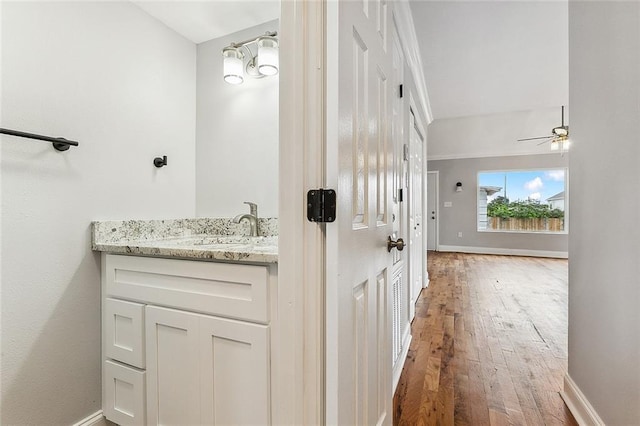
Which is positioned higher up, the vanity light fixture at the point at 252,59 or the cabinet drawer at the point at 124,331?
the vanity light fixture at the point at 252,59

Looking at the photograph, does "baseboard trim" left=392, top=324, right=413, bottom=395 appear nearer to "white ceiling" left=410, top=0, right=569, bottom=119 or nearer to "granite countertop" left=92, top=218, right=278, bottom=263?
"granite countertop" left=92, top=218, right=278, bottom=263

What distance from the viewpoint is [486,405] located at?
1589 millimetres

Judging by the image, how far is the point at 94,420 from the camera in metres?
1.42

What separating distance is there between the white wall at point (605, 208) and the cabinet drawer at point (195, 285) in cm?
131

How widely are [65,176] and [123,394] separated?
101cm

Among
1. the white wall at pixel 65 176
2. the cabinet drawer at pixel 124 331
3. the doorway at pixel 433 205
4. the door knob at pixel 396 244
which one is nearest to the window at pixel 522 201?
the doorway at pixel 433 205

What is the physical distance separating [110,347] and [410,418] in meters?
1.46

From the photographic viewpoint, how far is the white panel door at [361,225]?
0.77 metres

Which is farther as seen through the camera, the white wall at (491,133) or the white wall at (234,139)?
the white wall at (491,133)

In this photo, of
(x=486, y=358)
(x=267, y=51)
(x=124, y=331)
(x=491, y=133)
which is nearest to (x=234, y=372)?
(x=124, y=331)

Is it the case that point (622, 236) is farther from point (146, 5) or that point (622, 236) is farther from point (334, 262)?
point (146, 5)

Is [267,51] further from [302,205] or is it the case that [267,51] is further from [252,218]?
[302,205]

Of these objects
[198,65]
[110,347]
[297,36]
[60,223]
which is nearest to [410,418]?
[110,347]

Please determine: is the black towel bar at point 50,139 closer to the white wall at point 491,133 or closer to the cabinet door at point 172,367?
the cabinet door at point 172,367
